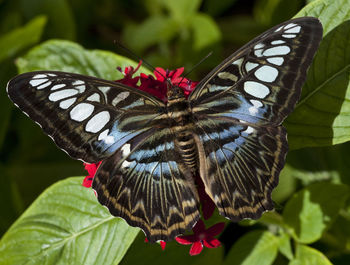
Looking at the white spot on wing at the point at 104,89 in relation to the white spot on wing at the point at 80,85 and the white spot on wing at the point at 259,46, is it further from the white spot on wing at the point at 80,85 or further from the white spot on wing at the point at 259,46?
the white spot on wing at the point at 259,46

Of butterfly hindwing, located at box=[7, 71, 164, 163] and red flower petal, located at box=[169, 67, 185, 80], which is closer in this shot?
butterfly hindwing, located at box=[7, 71, 164, 163]

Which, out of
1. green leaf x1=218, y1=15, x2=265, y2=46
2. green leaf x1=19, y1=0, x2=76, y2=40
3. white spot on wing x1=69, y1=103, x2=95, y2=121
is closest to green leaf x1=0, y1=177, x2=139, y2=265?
white spot on wing x1=69, y1=103, x2=95, y2=121

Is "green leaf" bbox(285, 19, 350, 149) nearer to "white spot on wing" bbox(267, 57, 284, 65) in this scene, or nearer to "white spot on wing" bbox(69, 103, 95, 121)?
"white spot on wing" bbox(267, 57, 284, 65)

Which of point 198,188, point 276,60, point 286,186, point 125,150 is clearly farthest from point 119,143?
point 286,186

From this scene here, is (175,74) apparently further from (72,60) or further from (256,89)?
(72,60)

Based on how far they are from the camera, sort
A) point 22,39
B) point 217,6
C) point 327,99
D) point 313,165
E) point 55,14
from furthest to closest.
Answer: point 217,6 < point 55,14 < point 22,39 < point 313,165 < point 327,99

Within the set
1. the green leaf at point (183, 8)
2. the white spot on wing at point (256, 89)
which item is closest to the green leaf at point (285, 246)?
the white spot on wing at point (256, 89)

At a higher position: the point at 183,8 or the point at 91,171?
the point at 91,171
